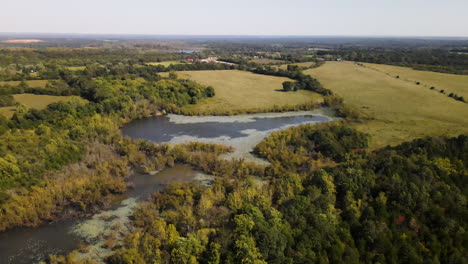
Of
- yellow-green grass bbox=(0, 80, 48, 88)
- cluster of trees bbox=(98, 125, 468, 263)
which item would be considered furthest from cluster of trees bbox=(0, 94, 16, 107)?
cluster of trees bbox=(98, 125, 468, 263)

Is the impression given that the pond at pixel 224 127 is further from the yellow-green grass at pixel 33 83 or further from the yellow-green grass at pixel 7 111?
the yellow-green grass at pixel 33 83

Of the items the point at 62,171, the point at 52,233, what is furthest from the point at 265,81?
the point at 52,233

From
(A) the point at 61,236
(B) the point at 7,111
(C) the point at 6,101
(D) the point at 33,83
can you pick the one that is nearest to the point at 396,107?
(A) the point at 61,236

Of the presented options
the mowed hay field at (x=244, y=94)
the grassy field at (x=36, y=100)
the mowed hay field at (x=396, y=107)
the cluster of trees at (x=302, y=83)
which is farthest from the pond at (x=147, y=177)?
the grassy field at (x=36, y=100)

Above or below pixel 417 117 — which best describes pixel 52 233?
below

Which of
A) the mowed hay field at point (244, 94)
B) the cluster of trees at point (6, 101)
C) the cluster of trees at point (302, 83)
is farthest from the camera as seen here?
the cluster of trees at point (302, 83)

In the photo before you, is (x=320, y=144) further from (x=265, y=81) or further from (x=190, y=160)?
(x=265, y=81)
